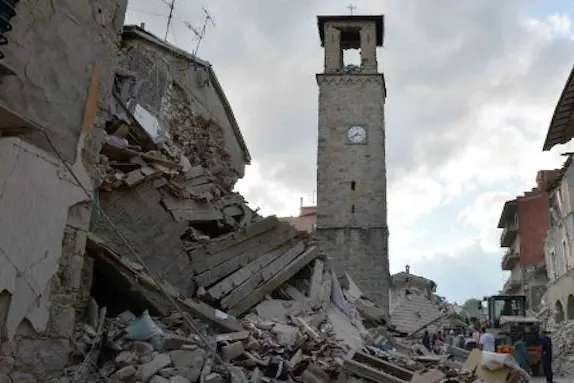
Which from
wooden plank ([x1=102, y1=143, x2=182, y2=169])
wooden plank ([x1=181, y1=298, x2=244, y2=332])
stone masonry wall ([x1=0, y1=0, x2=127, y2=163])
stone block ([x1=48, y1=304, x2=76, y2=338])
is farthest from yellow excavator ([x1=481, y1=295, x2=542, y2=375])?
stone masonry wall ([x1=0, y1=0, x2=127, y2=163])

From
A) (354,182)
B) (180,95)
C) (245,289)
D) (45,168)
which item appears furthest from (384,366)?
(354,182)

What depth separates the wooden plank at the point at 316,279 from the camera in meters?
10.7

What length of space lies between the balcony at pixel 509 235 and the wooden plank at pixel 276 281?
25575 mm

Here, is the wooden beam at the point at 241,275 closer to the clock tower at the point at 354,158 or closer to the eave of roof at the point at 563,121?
the eave of roof at the point at 563,121

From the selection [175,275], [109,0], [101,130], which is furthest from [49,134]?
[175,275]

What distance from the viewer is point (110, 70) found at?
5371 millimetres

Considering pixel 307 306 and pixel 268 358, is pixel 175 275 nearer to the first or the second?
pixel 268 358

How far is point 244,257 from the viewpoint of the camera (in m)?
9.42

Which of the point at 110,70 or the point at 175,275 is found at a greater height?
the point at 110,70

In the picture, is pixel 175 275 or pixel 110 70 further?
pixel 175 275

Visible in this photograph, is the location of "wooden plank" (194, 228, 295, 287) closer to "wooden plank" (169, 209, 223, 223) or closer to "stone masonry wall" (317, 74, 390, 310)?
"wooden plank" (169, 209, 223, 223)

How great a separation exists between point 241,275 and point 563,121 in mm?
14839

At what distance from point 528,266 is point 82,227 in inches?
1244

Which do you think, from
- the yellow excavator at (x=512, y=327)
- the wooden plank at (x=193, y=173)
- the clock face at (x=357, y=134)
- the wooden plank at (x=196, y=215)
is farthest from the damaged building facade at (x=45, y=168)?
the clock face at (x=357, y=134)
